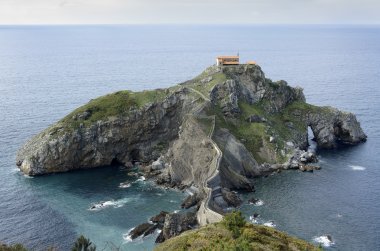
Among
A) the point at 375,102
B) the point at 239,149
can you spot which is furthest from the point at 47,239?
the point at 375,102

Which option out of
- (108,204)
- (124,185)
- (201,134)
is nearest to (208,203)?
(108,204)

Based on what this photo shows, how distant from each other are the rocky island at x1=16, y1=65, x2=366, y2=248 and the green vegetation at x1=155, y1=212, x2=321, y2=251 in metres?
34.8

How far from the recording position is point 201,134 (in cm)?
12169

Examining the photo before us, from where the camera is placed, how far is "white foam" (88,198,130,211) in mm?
100094

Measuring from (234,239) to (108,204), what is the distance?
47.1 m

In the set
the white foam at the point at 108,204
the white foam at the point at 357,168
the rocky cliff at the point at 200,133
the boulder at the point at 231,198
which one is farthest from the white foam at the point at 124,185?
the white foam at the point at 357,168

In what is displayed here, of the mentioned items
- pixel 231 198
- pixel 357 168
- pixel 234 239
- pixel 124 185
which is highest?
pixel 234 239

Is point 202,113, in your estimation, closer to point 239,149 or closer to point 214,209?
point 239,149

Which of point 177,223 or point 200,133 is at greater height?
point 200,133

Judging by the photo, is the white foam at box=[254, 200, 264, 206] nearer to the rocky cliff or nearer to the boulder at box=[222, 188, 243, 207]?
the boulder at box=[222, 188, 243, 207]

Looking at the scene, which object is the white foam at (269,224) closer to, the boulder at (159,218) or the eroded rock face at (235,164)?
the eroded rock face at (235,164)

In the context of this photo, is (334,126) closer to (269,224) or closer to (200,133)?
(200,133)

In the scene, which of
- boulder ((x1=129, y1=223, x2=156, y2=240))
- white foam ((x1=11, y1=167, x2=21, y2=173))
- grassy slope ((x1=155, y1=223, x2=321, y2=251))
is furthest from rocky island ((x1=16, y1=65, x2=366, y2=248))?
grassy slope ((x1=155, y1=223, x2=321, y2=251))

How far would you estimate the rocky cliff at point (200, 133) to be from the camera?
384ft
